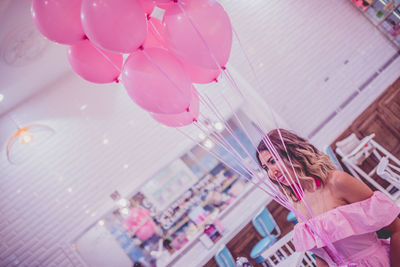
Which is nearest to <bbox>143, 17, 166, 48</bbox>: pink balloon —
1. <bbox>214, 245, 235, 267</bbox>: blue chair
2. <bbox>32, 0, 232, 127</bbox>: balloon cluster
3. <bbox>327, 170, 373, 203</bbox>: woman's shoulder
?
<bbox>32, 0, 232, 127</bbox>: balloon cluster

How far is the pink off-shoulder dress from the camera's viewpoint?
4.27ft

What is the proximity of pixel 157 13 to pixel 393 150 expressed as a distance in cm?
434

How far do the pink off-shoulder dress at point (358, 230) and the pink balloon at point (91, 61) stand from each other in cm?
160

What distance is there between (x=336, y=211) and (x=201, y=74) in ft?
3.86

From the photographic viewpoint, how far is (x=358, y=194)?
4.41 ft

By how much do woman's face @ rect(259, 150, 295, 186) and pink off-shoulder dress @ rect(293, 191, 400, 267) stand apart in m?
0.27

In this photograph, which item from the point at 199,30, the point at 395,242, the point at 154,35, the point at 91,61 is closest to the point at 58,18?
the point at 91,61

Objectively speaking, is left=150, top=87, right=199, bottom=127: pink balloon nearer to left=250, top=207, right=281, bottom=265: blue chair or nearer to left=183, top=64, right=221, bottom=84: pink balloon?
left=183, top=64, right=221, bottom=84: pink balloon

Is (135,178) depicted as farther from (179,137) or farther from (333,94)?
(333,94)

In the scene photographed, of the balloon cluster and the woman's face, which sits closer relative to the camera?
the balloon cluster

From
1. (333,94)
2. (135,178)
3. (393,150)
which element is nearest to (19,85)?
(135,178)

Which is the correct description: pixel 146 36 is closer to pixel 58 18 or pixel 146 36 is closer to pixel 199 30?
pixel 199 30

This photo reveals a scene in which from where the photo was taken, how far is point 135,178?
12.5ft

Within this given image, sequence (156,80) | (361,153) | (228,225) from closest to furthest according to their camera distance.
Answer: (156,80) → (361,153) → (228,225)
